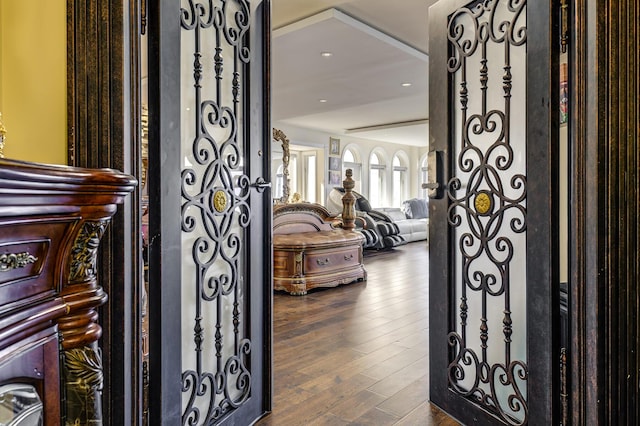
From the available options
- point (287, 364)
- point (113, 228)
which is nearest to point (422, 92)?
point (287, 364)

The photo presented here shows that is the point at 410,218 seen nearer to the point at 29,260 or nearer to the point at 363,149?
the point at 363,149

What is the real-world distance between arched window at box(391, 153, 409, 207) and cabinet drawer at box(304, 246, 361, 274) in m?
7.19

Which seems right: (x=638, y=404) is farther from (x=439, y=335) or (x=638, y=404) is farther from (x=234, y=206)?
(x=234, y=206)

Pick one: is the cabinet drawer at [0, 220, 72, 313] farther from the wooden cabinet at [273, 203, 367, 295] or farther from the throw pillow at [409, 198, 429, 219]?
the throw pillow at [409, 198, 429, 219]

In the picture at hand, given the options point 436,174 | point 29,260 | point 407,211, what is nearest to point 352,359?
point 436,174

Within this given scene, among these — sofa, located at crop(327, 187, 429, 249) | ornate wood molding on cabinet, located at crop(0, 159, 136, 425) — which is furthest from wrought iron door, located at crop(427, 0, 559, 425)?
sofa, located at crop(327, 187, 429, 249)

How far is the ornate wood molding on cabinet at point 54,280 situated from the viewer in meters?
0.57

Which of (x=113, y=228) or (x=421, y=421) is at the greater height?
(x=113, y=228)

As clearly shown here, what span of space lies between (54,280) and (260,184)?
114cm

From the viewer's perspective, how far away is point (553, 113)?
4.48 ft

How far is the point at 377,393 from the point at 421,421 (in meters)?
0.30

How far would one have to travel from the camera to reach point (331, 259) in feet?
15.0

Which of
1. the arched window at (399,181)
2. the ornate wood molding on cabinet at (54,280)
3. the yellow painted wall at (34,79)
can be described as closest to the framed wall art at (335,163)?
the arched window at (399,181)

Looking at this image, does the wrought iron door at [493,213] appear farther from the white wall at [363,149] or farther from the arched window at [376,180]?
the arched window at [376,180]
